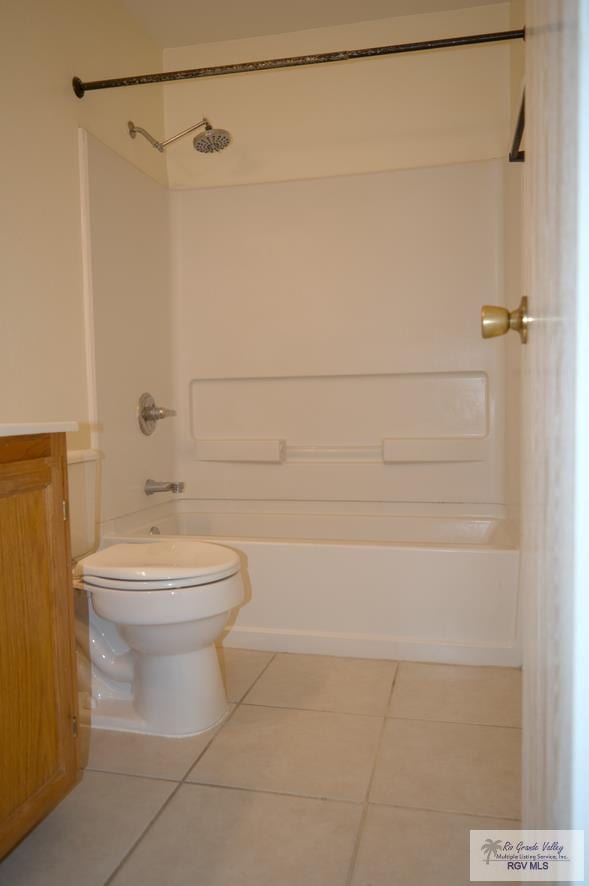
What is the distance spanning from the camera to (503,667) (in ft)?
6.85

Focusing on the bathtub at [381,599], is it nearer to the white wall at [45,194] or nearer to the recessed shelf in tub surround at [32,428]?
the white wall at [45,194]

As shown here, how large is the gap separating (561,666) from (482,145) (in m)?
2.76

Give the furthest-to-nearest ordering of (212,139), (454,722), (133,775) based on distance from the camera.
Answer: (212,139) < (454,722) < (133,775)

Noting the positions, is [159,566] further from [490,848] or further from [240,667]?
[490,848]

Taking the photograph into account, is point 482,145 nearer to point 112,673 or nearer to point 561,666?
point 112,673

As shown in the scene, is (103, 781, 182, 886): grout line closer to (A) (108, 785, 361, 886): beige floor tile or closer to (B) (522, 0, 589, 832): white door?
(A) (108, 785, 361, 886): beige floor tile

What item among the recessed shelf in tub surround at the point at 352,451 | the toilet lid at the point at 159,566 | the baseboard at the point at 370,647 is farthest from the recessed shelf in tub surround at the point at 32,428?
the recessed shelf in tub surround at the point at 352,451

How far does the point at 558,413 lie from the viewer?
0.49 meters

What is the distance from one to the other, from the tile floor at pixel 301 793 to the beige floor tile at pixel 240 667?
0.03 m

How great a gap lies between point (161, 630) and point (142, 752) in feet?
1.07

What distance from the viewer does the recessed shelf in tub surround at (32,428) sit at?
1085 millimetres

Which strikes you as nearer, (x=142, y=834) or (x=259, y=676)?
(x=142, y=834)

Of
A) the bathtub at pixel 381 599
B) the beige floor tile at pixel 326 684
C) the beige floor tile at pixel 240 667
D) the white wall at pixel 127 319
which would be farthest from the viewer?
the white wall at pixel 127 319

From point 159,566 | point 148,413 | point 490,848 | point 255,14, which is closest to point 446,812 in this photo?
point 490,848
